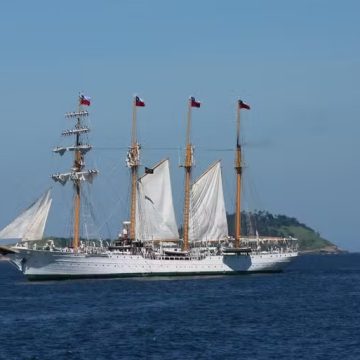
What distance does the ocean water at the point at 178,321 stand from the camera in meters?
52.1

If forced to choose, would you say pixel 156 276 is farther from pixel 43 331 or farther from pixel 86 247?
pixel 43 331

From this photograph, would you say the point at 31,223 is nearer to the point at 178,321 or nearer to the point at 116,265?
the point at 116,265

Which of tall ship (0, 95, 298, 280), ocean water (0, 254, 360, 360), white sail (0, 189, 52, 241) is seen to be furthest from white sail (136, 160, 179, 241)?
ocean water (0, 254, 360, 360)

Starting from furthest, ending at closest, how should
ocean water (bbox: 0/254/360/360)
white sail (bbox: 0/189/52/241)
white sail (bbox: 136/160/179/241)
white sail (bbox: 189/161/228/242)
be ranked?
white sail (bbox: 189/161/228/242), white sail (bbox: 136/160/179/241), white sail (bbox: 0/189/52/241), ocean water (bbox: 0/254/360/360)

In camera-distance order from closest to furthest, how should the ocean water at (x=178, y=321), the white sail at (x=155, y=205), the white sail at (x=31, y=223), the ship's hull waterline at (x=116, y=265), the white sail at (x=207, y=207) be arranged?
1. the ocean water at (x=178, y=321)
2. the white sail at (x=31, y=223)
3. the ship's hull waterline at (x=116, y=265)
4. the white sail at (x=155, y=205)
5. the white sail at (x=207, y=207)

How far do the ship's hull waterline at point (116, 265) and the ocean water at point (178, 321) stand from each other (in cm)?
506

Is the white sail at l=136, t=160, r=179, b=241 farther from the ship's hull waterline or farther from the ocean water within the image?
the ocean water

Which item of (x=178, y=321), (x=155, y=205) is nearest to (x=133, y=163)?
(x=155, y=205)

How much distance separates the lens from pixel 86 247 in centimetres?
10500

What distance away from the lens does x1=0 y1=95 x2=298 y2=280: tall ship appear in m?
102

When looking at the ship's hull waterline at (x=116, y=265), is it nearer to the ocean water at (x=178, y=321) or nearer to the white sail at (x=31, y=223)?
the white sail at (x=31, y=223)

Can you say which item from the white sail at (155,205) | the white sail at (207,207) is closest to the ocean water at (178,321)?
the white sail at (155,205)

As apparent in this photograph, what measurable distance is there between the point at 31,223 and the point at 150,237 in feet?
50.5

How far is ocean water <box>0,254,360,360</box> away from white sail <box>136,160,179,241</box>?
13.4 m
